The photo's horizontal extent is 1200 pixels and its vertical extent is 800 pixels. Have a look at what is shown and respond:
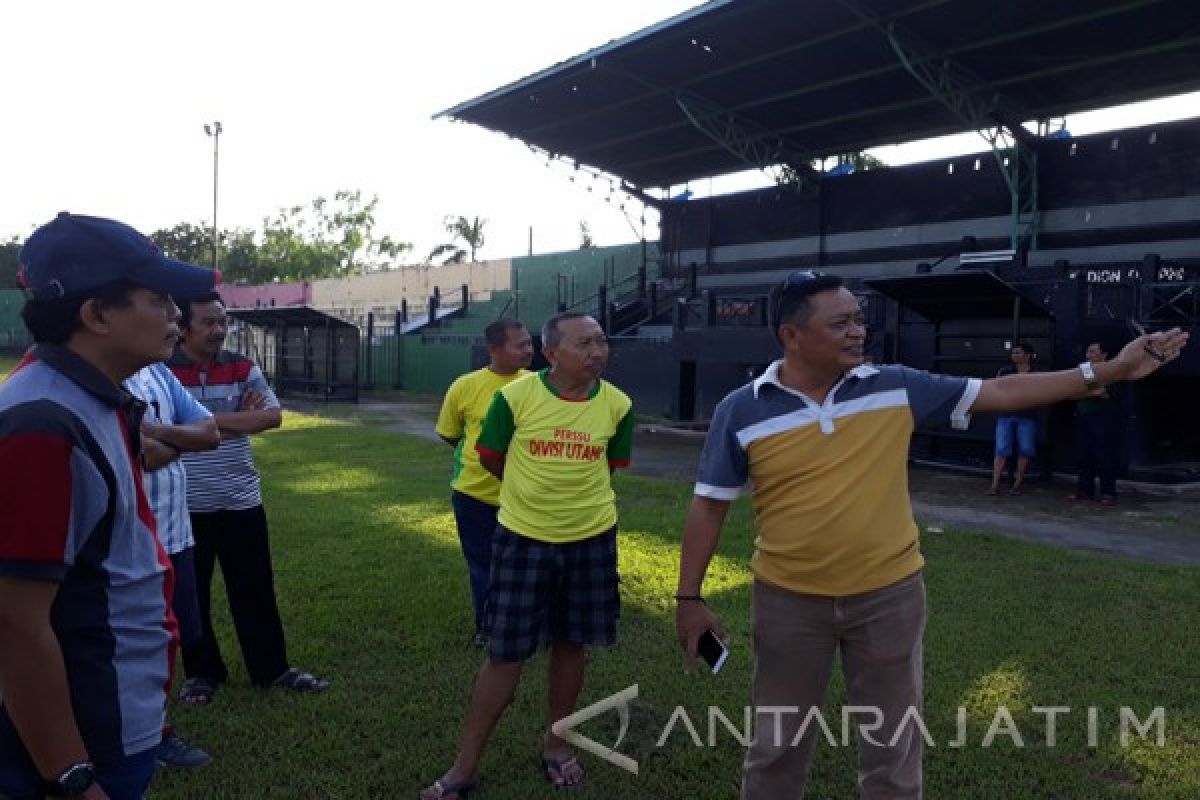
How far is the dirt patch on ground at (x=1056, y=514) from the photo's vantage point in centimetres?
800

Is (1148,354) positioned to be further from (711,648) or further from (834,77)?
(834,77)

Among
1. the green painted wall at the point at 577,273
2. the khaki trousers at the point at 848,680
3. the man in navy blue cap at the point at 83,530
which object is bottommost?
the khaki trousers at the point at 848,680

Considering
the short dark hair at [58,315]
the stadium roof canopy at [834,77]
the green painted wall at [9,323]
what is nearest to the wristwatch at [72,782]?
the short dark hair at [58,315]

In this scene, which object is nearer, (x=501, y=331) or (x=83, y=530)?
(x=83, y=530)

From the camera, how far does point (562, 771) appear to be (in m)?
3.58

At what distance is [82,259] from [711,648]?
6.61ft

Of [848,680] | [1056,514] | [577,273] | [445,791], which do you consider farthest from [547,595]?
[577,273]

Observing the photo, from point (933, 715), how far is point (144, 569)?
3423 mm

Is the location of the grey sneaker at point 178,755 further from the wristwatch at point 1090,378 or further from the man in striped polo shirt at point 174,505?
the wristwatch at point 1090,378

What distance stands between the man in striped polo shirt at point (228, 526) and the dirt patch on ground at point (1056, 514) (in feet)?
18.8

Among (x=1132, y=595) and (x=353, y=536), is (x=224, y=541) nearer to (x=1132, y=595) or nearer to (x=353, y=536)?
(x=353, y=536)

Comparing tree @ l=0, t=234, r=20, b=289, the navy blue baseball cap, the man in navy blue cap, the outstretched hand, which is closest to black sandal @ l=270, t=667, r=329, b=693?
the man in navy blue cap

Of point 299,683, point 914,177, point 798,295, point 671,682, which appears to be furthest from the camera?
point 914,177

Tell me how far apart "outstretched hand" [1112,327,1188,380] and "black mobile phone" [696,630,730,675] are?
1396mm
